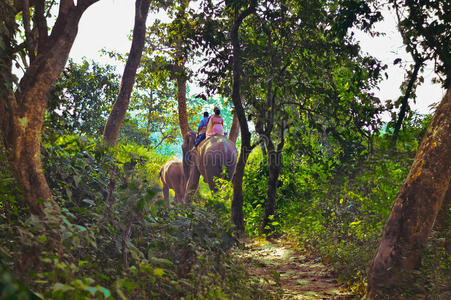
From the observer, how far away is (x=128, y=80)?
888 cm

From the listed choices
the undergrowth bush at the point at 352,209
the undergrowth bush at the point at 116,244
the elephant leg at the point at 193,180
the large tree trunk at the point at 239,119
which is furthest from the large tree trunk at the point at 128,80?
the elephant leg at the point at 193,180

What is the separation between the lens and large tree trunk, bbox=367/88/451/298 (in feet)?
15.2

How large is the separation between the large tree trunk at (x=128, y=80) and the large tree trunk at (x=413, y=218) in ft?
18.7

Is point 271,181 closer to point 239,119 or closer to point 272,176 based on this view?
point 272,176

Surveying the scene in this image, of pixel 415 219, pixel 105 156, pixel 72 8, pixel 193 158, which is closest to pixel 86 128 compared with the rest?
pixel 193 158

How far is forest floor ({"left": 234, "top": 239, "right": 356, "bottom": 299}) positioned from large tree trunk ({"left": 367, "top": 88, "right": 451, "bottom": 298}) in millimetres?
908

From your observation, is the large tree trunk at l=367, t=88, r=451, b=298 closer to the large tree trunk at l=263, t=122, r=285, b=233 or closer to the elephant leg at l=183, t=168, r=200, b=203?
the large tree trunk at l=263, t=122, r=285, b=233

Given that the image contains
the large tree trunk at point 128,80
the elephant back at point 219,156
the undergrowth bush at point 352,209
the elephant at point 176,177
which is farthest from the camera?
the elephant at point 176,177

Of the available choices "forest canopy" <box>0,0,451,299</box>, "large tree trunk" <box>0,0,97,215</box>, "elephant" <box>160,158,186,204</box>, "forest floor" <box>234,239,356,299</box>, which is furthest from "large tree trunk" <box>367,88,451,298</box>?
"elephant" <box>160,158,186,204</box>

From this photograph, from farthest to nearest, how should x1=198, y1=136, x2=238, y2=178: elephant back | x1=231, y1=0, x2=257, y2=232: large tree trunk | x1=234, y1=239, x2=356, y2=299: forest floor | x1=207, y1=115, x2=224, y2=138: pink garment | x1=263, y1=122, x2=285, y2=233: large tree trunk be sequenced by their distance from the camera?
1. x1=207, y1=115, x2=224, y2=138: pink garment
2. x1=198, y1=136, x2=238, y2=178: elephant back
3. x1=263, y1=122, x2=285, y2=233: large tree trunk
4. x1=231, y1=0, x2=257, y2=232: large tree trunk
5. x1=234, y1=239, x2=356, y2=299: forest floor

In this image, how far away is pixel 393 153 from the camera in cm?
679

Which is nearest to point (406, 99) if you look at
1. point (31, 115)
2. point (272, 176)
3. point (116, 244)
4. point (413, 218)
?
point (413, 218)

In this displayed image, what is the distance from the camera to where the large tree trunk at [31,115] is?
3980 millimetres

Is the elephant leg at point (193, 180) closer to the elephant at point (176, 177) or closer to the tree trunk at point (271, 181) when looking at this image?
the elephant at point (176, 177)
